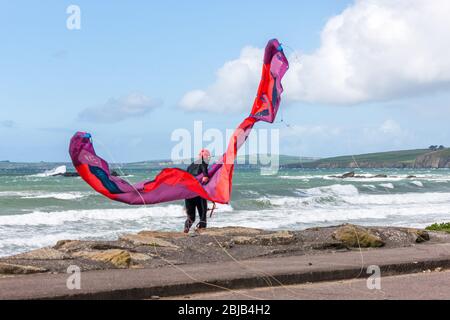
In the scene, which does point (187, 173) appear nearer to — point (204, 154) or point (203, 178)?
point (203, 178)

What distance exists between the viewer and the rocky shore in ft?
30.6

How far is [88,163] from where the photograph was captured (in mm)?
8781

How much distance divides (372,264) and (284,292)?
207 cm

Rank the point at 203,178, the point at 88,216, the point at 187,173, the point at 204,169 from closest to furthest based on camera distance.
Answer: the point at 187,173
the point at 203,178
the point at 204,169
the point at 88,216

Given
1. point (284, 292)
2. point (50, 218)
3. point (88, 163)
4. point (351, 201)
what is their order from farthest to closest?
point (351, 201)
point (50, 218)
point (88, 163)
point (284, 292)

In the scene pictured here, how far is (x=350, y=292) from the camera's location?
8281mm

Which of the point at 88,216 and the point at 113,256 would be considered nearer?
the point at 113,256

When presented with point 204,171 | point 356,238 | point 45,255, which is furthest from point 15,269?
point 356,238

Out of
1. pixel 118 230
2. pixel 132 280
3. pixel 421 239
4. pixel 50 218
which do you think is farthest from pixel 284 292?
pixel 50 218

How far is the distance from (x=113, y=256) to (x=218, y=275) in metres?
1.67

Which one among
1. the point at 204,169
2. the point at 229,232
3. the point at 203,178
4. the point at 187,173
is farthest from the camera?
the point at 229,232

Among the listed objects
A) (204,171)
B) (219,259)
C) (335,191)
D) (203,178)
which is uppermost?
(204,171)

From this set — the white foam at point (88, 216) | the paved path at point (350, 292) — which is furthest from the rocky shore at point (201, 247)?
the white foam at point (88, 216)
